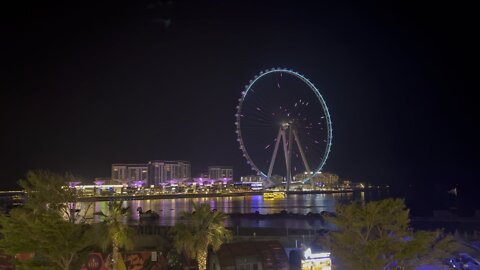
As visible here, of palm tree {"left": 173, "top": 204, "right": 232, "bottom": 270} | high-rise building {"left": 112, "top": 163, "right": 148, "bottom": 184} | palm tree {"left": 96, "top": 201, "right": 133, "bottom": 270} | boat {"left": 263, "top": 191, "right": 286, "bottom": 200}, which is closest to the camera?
palm tree {"left": 96, "top": 201, "right": 133, "bottom": 270}

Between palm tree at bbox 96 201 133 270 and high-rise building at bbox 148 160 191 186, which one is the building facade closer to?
high-rise building at bbox 148 160 191 186

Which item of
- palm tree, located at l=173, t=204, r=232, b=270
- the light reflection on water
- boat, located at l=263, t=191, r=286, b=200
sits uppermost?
palm tree, located at l=173, t=204, r=232, b=270

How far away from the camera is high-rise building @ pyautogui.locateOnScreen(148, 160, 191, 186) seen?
591ft

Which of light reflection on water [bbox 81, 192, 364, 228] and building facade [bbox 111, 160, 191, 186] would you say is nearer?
light reflection on water [bbox 81, 192, 364, 228]

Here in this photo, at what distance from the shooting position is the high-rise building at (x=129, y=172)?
172500 millimetres

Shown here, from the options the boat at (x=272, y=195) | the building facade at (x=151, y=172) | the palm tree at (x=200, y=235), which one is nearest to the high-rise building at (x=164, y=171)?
the building facade at (x=151, y=172)

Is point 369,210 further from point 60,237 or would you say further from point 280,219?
point 280,219

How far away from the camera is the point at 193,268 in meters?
13.6

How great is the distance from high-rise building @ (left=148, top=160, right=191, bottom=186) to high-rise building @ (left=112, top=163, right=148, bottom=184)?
2786mm

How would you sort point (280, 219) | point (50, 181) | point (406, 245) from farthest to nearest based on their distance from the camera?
point (280, 219)
point (50, 181)
point (406, 245)

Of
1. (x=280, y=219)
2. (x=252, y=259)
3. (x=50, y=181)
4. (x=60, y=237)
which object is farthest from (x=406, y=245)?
(x=280, y=219)

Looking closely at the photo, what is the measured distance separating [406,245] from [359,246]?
0.92m

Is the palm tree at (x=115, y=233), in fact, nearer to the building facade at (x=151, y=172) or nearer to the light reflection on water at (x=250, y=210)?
the light reflection on water at (x=250, y=210)

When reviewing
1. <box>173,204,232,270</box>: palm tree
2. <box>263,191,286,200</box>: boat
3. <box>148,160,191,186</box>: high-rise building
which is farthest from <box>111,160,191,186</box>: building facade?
<box>173,204,232,270</box>: palm tree
